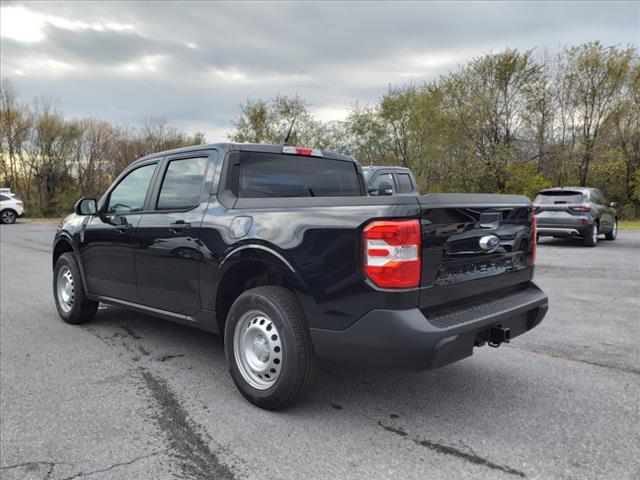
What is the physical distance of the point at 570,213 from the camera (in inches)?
490

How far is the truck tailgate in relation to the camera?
2.71 m

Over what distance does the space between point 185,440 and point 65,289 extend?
3.49m

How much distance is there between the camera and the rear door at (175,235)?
3.68m

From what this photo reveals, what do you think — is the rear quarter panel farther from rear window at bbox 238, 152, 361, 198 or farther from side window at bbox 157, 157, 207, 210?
side window at bbox 157, 157, 207, 210

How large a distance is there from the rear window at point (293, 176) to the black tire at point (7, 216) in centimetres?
2802

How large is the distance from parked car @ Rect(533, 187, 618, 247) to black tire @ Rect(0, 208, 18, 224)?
1049 inches

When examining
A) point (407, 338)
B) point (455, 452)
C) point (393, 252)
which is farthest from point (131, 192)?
point (455, 452)

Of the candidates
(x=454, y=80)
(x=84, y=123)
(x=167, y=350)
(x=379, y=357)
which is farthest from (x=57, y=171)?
(x=379, y=357)

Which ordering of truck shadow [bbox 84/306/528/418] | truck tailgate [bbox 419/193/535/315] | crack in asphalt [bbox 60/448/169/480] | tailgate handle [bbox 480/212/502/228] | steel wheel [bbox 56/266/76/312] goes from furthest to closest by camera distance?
steel wheel [bbox 56/266/76/312], truck shadow [bbox 84/306/528/418], tailgate handle [bbox 480/212/502/228], truck tailgate [bbox 419/193/535/315], crack in asphalt [bbox 60/448/169/480]

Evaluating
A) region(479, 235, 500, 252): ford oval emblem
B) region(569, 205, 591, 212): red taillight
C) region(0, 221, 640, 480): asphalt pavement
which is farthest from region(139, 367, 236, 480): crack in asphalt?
region(569, 205, 591, 212): red taillight

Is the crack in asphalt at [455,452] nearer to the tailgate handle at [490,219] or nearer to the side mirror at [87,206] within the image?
the tailgate handle at [490,219]

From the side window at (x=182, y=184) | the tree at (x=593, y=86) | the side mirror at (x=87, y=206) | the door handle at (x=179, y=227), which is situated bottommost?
the door handle at (x=179, y=227)

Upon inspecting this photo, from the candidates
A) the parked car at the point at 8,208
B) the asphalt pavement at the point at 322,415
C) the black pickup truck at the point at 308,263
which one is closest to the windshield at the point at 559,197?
the asphalt pavement at the point at 322,415

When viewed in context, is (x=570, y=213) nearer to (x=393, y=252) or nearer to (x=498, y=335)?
(x=498, y=335)
